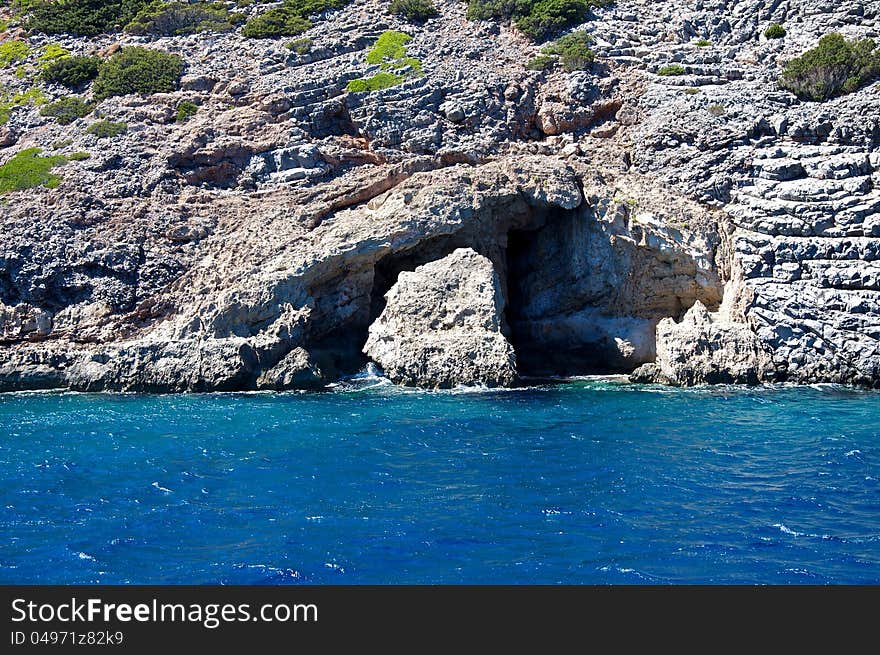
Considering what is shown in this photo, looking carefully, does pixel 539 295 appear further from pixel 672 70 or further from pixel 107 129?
pixel 107 129

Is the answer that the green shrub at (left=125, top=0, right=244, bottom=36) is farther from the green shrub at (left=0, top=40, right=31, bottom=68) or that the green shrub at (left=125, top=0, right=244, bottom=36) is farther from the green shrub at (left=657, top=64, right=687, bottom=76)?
the green shrub at (left=657, top=64, right=687, bottom=76)

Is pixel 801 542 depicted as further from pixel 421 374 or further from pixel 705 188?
pixel 705 188

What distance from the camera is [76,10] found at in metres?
52.0

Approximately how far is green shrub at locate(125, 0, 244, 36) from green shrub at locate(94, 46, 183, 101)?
380cm

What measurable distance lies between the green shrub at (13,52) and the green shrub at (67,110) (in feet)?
25.8

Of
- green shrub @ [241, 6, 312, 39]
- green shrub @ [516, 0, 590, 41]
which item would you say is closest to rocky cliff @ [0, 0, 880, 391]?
green shrub @ [516, 0, 590, 41]

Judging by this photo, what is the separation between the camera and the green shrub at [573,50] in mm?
40594

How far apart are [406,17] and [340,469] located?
33024mm

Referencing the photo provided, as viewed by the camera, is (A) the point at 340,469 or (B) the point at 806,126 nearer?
(A) the point at 340,469

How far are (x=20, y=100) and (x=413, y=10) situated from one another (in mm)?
21170

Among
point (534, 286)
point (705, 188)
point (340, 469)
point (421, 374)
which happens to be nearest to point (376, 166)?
point (534, 286)

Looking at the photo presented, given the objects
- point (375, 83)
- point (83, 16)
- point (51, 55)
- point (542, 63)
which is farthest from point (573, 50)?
point (83, 16)

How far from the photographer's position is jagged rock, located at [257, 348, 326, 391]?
3192 centimetres

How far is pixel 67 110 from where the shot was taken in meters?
42.4
